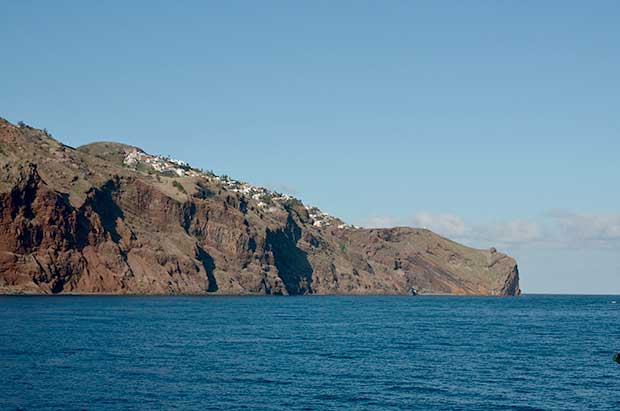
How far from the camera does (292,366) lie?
68.8m

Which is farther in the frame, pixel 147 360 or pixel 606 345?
pixel 606 345

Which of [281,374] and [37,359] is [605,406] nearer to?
[281,374]

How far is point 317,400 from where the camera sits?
53219 millimetres

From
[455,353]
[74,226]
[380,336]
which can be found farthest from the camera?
[74,226]

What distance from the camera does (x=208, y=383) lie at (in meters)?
59.1

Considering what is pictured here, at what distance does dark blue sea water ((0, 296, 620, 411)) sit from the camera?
53.1 m

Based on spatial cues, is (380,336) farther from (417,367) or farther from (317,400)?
(317,400)

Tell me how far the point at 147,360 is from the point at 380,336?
38.7 metres

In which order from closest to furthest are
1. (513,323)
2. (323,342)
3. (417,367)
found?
1. (417,367)
2. (323,342)
3. (513,323)

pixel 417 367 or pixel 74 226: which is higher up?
pixel 74 226

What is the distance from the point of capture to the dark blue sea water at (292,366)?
2092 inches

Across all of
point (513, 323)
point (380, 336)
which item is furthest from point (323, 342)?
point (513, 323)

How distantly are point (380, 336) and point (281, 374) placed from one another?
38633 millimetres

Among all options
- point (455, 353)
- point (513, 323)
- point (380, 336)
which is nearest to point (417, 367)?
point (455, 353)
